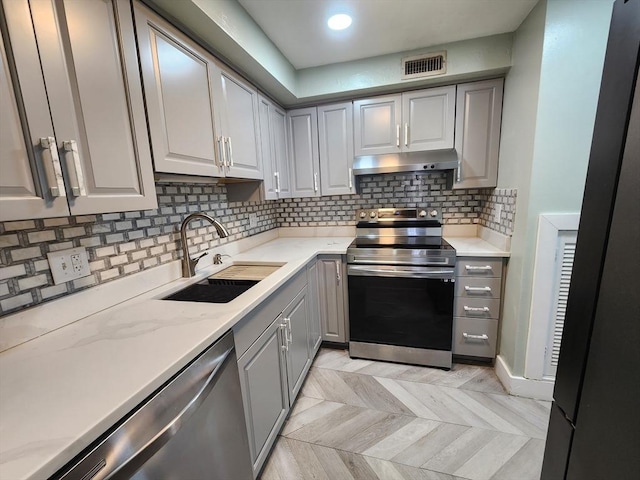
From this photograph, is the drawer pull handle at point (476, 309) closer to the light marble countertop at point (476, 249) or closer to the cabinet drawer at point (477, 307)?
the cabinet drawer at point (477, 307)

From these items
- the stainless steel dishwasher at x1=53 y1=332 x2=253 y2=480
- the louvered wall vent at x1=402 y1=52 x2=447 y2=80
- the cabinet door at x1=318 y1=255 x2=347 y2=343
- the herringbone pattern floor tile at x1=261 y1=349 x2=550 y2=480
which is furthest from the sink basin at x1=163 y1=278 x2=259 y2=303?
the louvered wall vent at x1=402 y1=52 x2=447 y2=80

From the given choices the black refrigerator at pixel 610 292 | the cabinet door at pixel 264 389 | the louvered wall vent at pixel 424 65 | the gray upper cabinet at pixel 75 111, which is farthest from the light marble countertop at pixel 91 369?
the louvered wall vent at pixel 424 65

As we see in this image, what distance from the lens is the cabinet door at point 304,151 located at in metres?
2.43

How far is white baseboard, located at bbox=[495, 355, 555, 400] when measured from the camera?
1700 millimetres

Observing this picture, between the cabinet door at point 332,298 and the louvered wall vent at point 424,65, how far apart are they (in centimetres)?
149

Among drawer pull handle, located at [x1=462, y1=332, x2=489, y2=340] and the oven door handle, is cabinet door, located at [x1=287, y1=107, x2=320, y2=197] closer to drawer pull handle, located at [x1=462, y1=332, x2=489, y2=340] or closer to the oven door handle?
the oven door handle

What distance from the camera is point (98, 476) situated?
554mm

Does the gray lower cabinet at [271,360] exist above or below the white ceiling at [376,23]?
below

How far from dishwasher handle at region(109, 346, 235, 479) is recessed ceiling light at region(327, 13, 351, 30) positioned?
1.91 metres

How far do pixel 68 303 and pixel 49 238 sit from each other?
0.25 m

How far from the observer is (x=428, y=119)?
215cm

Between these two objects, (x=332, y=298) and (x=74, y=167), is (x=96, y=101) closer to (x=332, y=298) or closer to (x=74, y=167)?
(x=74, y=167)

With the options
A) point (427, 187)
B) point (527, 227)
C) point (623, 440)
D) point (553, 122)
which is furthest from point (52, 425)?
point (427, 187)

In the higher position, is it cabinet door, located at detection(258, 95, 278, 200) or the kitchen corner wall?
cabinet door, located at detection(258, 95, 278, 200)
